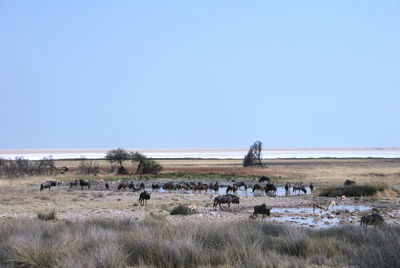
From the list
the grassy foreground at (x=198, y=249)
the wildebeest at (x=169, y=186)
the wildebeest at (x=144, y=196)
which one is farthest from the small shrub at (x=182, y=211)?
the wildebeest at (x=169, y=186)

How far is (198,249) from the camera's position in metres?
9.62

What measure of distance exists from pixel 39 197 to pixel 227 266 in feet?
74.0

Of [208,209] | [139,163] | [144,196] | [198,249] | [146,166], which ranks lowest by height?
[208,209]

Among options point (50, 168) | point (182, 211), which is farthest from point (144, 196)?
point (50, 168)

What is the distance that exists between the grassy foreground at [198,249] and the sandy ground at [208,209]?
6045 mm

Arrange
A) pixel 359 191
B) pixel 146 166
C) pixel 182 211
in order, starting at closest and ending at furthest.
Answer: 1. pixel 182 211
2. pixel 359 191
3. pixel 146 166

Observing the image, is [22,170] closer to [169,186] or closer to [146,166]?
[146,166]

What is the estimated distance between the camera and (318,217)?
64.7 feet

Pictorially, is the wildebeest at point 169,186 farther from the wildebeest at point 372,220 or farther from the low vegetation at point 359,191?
the wildebeest at point 372,220

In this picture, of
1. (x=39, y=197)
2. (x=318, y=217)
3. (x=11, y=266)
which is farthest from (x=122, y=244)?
(x=39, y=197)

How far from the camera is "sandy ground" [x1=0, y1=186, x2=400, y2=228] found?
18.9 metres

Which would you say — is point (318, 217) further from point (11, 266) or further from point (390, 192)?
point (11, 266)

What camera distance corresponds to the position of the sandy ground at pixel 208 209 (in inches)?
745

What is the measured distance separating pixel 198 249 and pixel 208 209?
13.3 metres
